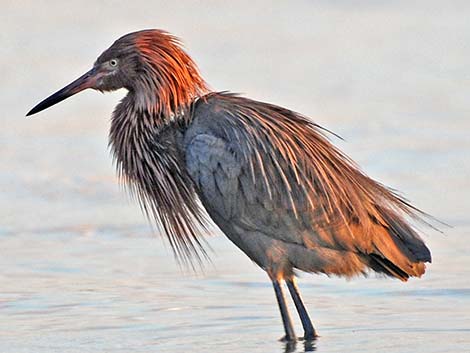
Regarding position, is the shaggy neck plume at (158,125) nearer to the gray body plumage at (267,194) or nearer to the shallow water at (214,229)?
the gray body plumage at (267,194)

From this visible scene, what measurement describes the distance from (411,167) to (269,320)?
14.5 ft

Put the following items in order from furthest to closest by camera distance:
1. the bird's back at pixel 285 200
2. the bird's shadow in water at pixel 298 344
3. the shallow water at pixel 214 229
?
the shallow water at pixel 214 229 → the bird's back at pixel 285 200 → the bird's shadow in water at pixel 298 344

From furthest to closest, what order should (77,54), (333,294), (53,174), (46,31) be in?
(46,31)
(77,54)
(53,174)
(333,294)

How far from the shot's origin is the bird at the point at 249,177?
8273mm

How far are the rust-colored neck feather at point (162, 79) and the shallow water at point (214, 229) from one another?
130cm

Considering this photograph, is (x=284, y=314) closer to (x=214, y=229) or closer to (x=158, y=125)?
(x=158, y=125)

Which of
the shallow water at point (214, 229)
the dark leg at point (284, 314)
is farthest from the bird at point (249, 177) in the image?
the shallow water at point (214, 229)

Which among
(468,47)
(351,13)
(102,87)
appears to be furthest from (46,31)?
(102,87)

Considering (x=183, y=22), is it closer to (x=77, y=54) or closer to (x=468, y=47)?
(x=77, y=54)

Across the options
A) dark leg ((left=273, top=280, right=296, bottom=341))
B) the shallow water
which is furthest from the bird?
the shallow water

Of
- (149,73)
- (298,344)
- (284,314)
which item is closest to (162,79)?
(149,73)

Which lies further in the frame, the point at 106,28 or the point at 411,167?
the point at 106,28

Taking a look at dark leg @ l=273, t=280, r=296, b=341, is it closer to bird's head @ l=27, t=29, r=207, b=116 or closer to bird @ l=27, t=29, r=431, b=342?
bird @ l=27, t=29, r=431, b=342

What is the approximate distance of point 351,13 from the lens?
1812 cm
